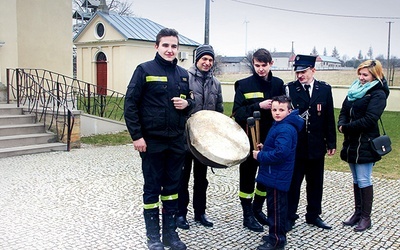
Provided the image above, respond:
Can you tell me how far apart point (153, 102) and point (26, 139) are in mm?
5979

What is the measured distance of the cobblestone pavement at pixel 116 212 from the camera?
4004 millimetres

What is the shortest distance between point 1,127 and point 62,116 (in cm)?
124

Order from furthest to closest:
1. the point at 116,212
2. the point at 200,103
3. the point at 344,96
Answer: the point at 344,96 < the point at 116,212 < the point at 200,103

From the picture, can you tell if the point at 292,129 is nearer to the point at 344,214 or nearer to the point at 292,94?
the point at 292,94

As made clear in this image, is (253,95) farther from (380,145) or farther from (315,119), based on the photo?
(380,145)

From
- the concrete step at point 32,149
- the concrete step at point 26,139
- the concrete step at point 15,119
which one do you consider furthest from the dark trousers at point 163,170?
the concrete step at point 15,119

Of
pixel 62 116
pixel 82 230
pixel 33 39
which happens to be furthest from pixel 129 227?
pixel 33 39

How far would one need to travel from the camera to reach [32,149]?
842cm

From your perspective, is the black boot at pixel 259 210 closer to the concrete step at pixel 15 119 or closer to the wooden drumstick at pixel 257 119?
the wooden drumstick at pixel 257 119

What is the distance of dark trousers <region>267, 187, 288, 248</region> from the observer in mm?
3821

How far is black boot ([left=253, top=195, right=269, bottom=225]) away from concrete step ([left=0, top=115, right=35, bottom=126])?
6751 mm

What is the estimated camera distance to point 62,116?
29.9 ft

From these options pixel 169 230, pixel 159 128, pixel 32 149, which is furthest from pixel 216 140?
pixel 32 149

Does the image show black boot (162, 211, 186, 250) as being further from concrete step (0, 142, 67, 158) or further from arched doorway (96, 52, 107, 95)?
arched doorway (96, 52, 107, 95)
